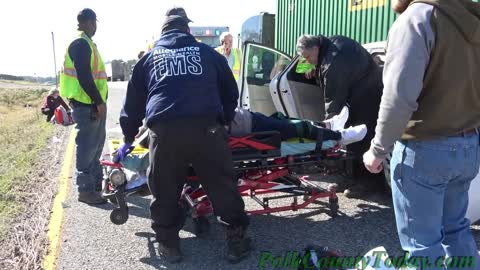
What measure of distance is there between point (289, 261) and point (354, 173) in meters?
2.02

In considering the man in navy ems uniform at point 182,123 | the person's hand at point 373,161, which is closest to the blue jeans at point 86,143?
the man in navy ems uniform at point 182,123

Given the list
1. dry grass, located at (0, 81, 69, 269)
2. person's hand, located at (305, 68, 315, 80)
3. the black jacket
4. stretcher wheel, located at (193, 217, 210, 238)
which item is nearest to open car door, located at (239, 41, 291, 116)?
person's hand, located at (305, 68, 315, 80)

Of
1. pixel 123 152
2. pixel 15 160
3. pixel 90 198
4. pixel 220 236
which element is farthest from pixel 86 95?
pixel 15 160

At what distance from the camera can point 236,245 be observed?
12.1 feet

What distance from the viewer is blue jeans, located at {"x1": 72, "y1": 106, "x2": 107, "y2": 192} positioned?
521cm

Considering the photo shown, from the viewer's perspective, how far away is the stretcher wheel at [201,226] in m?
4.23

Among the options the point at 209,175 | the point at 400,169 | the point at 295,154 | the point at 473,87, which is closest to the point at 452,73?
the point at 473,87

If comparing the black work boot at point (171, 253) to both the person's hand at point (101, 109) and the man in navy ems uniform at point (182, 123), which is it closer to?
the man in navy ems uniform at point (182, 123)

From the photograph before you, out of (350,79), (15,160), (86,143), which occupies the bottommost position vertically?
(15,160)

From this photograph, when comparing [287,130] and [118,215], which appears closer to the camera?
[118,215]

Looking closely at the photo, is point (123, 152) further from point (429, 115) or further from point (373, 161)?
point (429, 115)

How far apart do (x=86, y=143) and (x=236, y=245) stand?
93.4 inches

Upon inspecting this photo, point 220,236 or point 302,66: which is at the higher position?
point 302,66

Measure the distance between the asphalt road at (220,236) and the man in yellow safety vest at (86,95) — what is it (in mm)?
388
